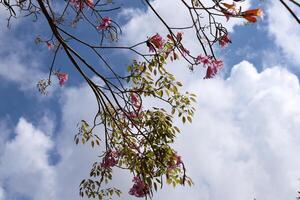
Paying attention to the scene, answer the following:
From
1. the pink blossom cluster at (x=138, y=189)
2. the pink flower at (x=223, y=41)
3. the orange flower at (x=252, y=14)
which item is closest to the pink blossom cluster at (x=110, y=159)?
the pink blossom cluster at (x=138, y=189)

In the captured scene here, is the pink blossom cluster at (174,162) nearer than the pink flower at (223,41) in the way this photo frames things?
No

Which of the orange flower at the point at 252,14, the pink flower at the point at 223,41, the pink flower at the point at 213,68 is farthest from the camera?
the pink flower at the point at 213,68

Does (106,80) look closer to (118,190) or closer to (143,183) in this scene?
(143,183)

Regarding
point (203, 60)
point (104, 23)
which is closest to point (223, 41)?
point (203, 60)

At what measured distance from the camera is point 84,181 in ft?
19.5

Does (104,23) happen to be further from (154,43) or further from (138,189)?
(138,189)

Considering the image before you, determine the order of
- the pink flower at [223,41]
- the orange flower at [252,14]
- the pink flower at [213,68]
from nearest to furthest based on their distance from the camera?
the orange flower at [252,14] → the pink flower at [223,41] → the pink flower at [213,68]

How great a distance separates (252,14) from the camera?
262cm

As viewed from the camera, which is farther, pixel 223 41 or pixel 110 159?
pixel 110 159

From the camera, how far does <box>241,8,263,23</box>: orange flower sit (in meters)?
2.57

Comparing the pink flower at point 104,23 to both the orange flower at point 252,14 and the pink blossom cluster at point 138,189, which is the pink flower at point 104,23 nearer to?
the pink blossom cluster at point 138,189

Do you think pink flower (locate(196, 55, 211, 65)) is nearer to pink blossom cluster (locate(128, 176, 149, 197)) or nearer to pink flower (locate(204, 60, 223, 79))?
pink flower (locate(204, 60, 223, 79))

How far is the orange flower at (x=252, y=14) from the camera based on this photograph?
2.57m

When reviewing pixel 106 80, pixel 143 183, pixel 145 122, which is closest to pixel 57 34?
pixel 106 80
